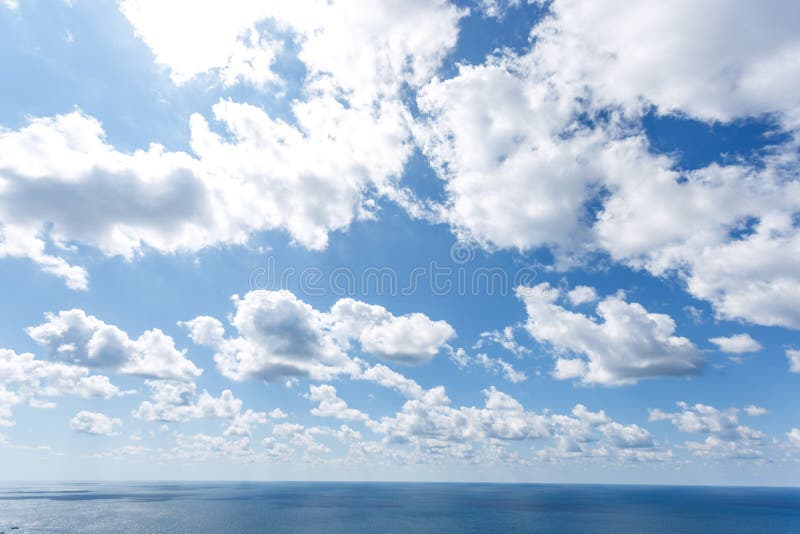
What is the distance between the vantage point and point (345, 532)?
7047 inches

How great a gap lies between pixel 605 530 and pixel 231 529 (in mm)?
165140

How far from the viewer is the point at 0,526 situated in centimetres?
18850

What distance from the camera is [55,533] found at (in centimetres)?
16775

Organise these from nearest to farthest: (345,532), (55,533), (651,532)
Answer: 1. (55,533)
2. (345,532)
3. (651,532)

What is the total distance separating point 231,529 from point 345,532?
49.9 m

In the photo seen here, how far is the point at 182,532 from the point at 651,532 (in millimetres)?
201236

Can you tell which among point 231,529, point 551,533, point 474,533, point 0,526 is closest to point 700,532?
point 551,533

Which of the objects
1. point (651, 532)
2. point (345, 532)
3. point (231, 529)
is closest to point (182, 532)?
point (231, 529)

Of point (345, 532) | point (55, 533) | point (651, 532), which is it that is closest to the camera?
point (55, 533)

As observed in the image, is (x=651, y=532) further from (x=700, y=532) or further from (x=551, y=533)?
(x=551, y=533)

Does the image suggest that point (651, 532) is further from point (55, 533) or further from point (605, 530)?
point (55, 533)

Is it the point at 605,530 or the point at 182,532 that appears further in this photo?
the point at 605,530

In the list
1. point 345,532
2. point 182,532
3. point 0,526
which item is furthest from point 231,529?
point 0,526

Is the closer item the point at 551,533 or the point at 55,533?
the point at 55,533
